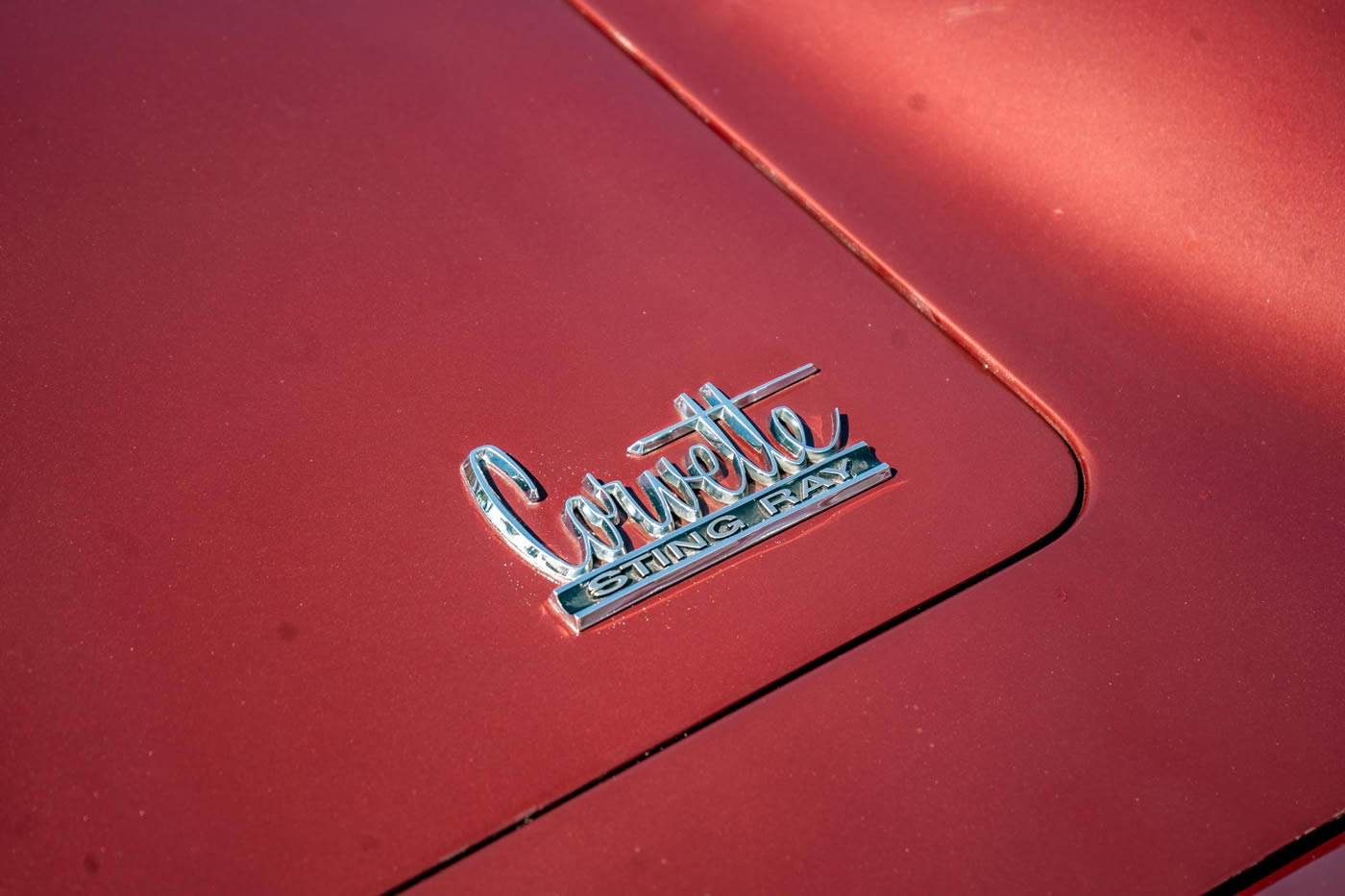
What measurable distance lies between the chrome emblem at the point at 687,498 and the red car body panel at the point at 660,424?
0.02 m

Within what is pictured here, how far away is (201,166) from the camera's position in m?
1.06

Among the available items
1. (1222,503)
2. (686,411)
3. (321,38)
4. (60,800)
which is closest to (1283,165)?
(1222,503)

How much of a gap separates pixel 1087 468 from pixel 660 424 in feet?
1.26

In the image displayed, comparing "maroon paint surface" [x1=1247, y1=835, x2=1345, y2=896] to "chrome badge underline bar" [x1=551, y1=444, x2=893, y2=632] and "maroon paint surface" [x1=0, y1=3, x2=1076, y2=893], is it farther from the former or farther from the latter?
"chrome badge underline bar" [x1=551, y1=444, x2=893, y2=632]

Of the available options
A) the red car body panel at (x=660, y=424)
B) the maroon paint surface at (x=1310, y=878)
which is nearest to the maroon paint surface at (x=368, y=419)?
the red car body panel at (x=660, y=424)

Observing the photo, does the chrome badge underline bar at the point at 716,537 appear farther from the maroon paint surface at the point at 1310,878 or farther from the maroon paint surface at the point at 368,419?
the maroon paint surface at the point at 1310,878

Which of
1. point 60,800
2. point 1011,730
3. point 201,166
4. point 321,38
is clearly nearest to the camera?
point 60,800

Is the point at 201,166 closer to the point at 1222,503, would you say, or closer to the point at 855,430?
the point at 855,430

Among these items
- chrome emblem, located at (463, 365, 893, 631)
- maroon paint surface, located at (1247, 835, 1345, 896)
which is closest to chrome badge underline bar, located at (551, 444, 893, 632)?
chrome emblem, located at (463, 365, 893, 631)

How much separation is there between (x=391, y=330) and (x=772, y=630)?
426 mm

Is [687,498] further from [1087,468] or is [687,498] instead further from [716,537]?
[1087,468]

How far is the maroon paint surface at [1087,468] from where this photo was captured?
783 millimetres

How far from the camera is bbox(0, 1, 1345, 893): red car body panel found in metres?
0.77

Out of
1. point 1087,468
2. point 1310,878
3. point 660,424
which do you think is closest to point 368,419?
point 660,424
